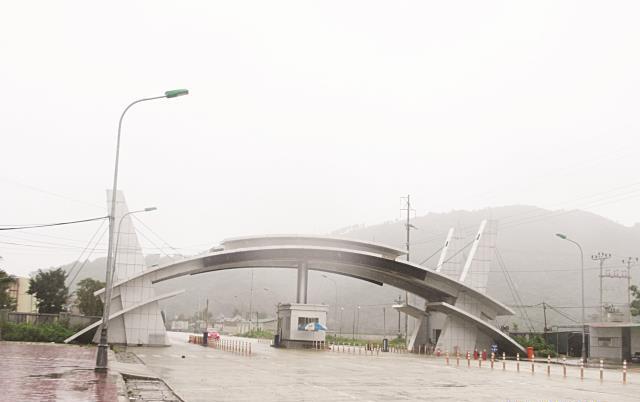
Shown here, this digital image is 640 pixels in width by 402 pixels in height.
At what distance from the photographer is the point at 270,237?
52.0 meters

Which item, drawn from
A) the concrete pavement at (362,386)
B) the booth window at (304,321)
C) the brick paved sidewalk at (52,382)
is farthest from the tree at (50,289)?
the brick paved sidewalk at (52,382)

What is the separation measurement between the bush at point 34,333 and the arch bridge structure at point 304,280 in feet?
3.19

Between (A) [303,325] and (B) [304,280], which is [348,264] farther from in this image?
(A) [303,325]

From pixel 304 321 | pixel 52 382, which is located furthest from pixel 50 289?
pixel 52 382

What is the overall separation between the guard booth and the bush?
19.1 metres

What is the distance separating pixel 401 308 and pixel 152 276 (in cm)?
2188

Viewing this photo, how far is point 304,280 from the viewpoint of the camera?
58312 millimetres

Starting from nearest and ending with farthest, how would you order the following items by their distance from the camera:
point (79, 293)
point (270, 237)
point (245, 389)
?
point (245, 389)
point (270, 237)
point (79, 293)

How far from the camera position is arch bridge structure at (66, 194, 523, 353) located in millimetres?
48656

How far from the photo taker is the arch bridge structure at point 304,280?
160 ft

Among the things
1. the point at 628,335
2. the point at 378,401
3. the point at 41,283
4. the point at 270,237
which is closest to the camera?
the point at 378,401

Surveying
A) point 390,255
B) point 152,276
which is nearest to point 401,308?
point 390,255

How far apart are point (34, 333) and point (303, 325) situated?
74.6 ft

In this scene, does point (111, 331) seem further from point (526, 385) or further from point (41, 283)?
point (526, 385)
